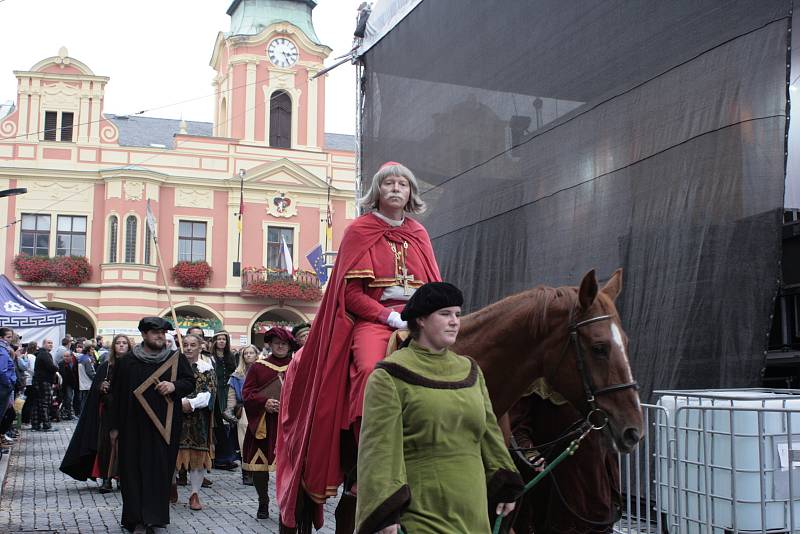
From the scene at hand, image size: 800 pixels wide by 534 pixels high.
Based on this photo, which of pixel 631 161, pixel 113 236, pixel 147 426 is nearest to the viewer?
pixel 631 161

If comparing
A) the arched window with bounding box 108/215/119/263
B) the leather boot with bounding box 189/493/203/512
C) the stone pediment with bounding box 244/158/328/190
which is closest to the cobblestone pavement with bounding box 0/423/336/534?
the leather boot with bounding box 189/493/203/512

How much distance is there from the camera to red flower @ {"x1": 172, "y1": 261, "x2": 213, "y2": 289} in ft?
120

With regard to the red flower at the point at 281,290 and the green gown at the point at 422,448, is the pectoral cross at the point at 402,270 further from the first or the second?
the red flower at the point at 281,290

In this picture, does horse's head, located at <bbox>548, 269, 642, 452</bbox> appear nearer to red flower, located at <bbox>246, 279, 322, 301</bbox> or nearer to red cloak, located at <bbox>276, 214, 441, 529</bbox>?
red cloak, located at <bbox>276, 214, 441, 529</bbox>

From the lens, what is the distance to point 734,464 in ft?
15.2

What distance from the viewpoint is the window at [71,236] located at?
36250 millimetres

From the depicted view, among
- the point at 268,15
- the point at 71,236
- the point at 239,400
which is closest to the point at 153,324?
the point at 239,400

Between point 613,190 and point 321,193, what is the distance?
32.6 meters

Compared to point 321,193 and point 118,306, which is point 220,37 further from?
point 118,306

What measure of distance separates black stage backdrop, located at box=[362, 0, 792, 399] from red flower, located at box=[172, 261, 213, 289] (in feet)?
91.7

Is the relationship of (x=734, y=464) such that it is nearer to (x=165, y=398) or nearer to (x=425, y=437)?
(x=425, y=437)

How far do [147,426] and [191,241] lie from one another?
30105 mm

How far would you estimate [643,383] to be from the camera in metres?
6.59

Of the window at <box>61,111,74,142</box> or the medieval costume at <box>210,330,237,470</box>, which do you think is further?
the window at <box>61,111,74,142</box>
